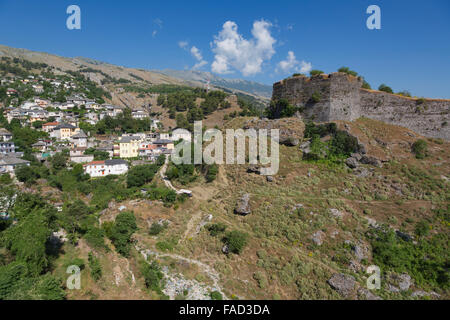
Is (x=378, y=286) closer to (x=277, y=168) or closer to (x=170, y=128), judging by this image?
(x=277, y=168)

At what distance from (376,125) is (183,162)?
2472 cm

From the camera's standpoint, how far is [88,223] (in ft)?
83.4

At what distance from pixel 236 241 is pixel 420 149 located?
19834 mm

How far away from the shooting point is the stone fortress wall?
23.6 meters

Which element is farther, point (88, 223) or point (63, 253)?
point (88, 223)

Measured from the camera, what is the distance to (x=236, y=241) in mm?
18016

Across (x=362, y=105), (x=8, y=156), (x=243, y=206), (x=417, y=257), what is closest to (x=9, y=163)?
(x=8, y=156)

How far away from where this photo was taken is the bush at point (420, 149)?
2207 cm

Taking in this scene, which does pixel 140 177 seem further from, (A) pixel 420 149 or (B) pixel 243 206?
(A) pixel 420 149

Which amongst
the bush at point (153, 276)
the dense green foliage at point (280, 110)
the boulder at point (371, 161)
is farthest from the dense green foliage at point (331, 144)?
the bush at point (153, 276)

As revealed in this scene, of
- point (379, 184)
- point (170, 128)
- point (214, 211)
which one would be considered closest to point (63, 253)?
point (214, 211)

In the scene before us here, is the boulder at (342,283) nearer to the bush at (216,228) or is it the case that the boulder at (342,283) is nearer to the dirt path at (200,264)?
the dirt path at (200,264)

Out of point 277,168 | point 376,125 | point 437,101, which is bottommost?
point 277,168

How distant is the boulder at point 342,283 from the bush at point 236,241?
251 inches
